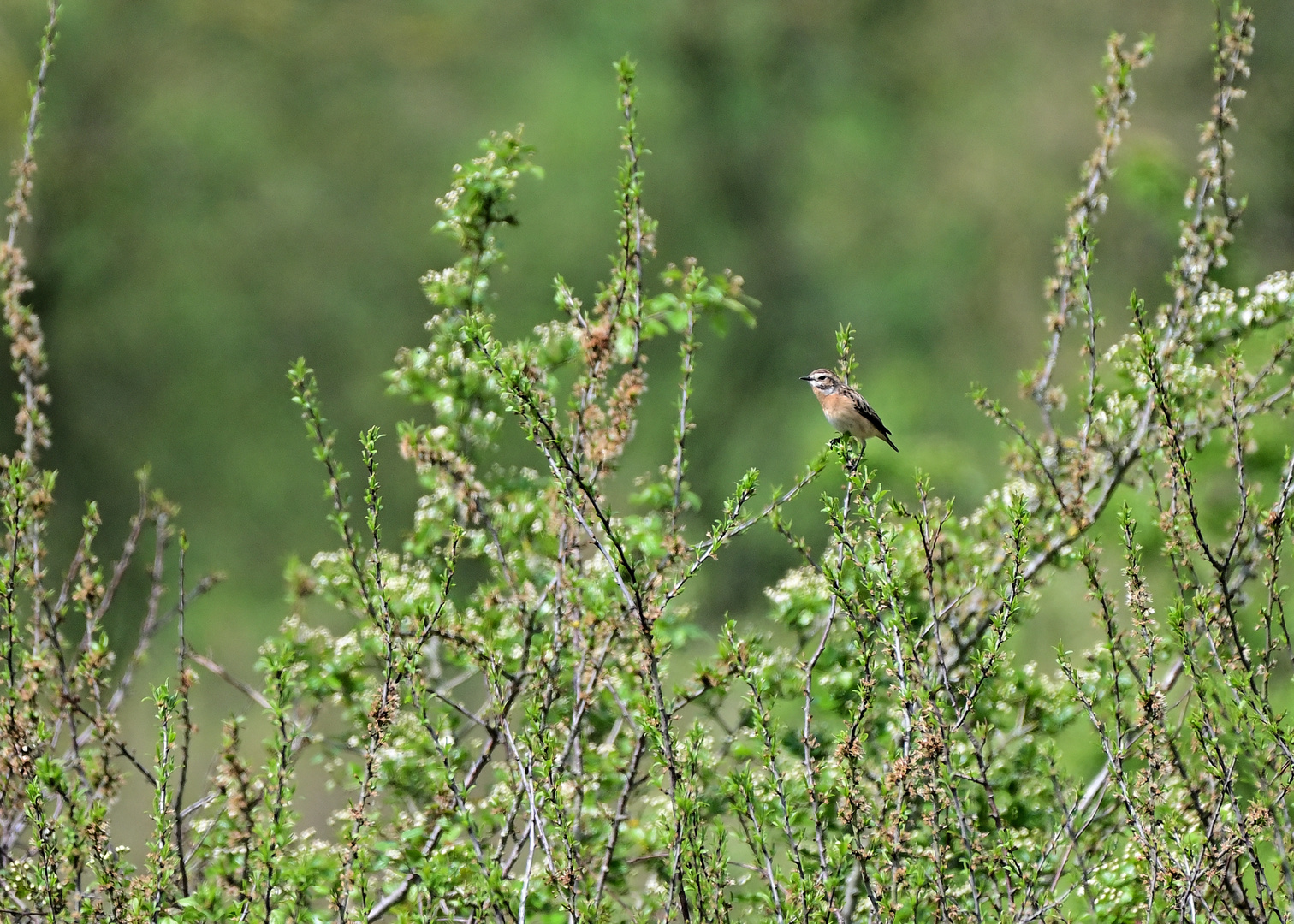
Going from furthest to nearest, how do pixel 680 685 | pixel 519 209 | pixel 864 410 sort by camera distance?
pixel 519 209 < pixel 680 685 < pixel 864 410

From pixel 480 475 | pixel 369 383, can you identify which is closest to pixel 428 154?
pixel 369 383

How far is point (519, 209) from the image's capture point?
1480 cm

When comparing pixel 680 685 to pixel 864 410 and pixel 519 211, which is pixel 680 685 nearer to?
pixel 864 410

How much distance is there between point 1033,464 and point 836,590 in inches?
65.7

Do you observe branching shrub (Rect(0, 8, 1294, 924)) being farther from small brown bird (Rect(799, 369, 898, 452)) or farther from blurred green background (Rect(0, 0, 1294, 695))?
blurred green background (Rect(0, 0, 1294, 695))

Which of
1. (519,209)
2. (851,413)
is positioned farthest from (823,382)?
(519,209)

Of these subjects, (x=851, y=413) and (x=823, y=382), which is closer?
(x=851, y=413)

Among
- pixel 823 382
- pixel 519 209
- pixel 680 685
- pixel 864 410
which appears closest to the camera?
pixel 864 410

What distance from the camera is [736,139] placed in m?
18.8

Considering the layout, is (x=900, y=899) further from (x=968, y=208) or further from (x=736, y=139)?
(x=736, y=139)

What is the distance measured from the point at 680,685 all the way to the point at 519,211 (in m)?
12.0

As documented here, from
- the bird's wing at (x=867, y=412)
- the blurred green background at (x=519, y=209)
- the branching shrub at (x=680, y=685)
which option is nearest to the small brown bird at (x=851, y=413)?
the bird's wing at (x=867, y=412)

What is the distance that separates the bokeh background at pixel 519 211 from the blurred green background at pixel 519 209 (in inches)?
1.6

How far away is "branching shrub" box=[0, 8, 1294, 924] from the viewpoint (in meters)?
2.44
